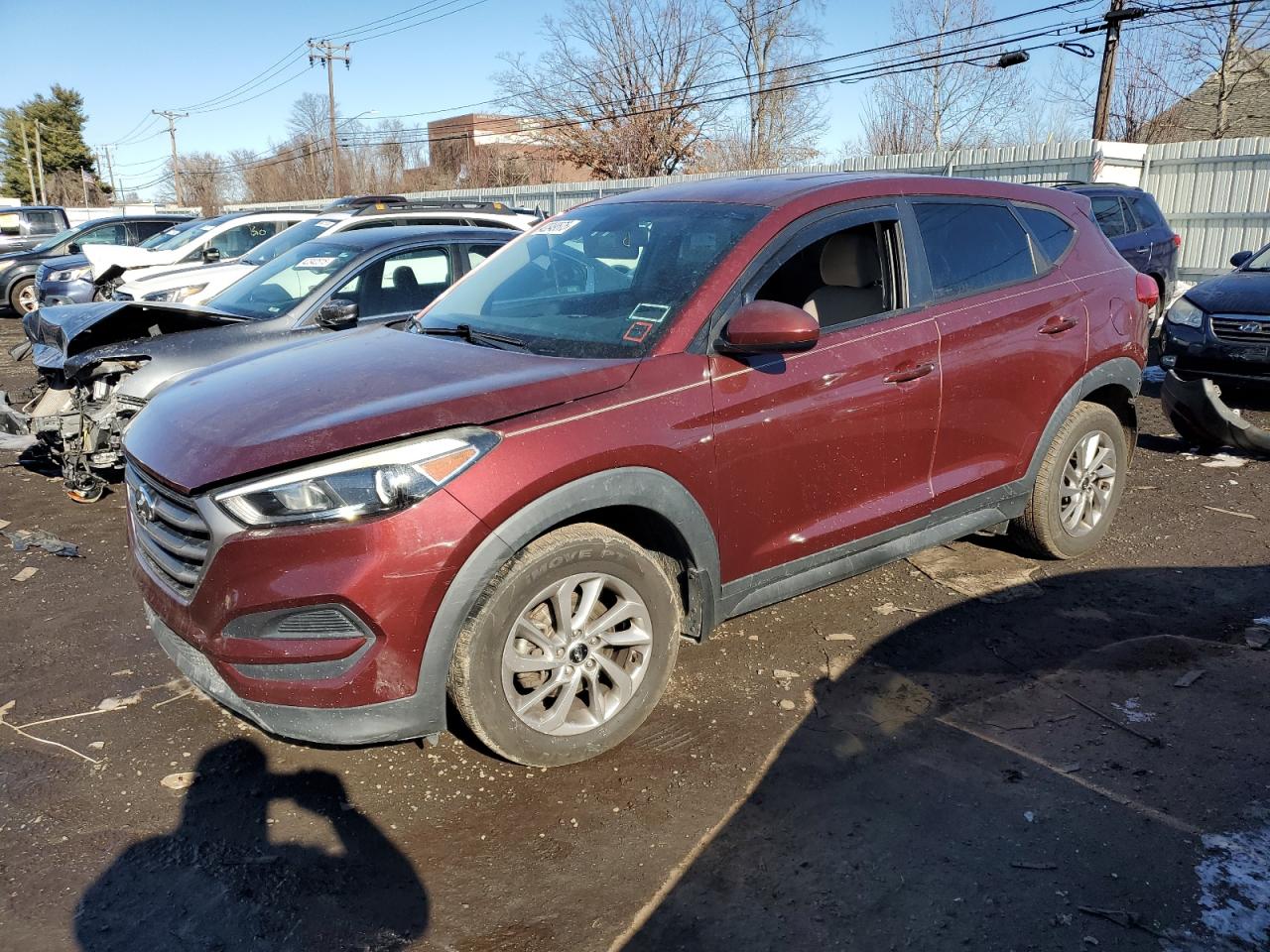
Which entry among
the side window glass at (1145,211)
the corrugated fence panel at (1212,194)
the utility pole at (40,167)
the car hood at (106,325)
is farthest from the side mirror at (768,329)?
the utility pole at (40,167)

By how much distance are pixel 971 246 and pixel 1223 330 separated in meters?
4.93

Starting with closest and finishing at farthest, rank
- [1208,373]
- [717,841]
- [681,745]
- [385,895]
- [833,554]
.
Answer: [385,895], [717,841], [681,745], [833,554], [1208,373]

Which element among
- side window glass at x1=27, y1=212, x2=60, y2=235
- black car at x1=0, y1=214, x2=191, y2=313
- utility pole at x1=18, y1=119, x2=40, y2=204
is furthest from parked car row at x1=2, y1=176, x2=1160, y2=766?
utility pole at x1=18, y1=119, x2=40, y2=204

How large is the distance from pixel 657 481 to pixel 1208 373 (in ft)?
22.3

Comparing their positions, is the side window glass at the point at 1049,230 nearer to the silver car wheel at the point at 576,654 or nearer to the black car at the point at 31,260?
the silver car wheel at the point at 576,654

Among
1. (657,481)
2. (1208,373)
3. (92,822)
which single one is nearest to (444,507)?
(657,481)

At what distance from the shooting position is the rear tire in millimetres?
4637

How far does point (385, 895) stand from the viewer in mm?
2611

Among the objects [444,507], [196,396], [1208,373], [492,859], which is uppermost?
[196,396]

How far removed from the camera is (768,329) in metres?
3.14

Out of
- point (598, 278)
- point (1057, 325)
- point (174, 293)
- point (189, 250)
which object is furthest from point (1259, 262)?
point (189, 250)

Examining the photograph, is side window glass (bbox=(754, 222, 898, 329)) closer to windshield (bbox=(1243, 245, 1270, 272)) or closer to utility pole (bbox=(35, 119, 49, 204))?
windshield (bbox=(1243, 245, 1270, 272))

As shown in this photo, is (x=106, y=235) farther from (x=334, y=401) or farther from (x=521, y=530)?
(x=521, y=530)

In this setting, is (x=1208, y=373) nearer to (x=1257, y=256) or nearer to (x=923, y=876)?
(x=1257, y=256)
